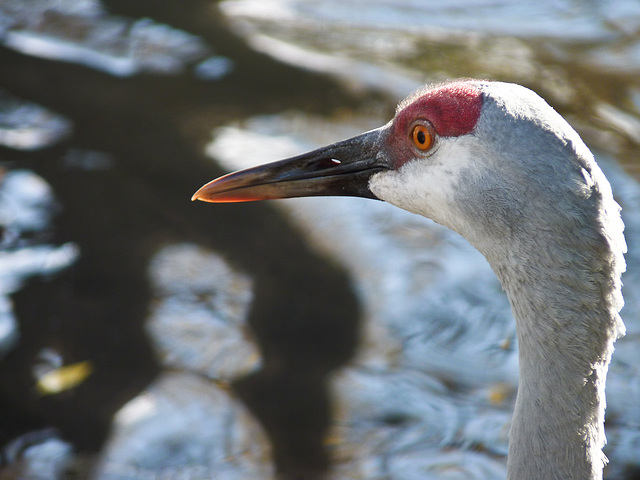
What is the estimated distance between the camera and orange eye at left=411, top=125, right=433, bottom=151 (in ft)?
6.95

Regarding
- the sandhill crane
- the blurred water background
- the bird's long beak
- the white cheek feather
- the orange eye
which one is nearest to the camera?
the sandhill crane

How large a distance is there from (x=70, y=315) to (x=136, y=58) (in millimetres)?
2973

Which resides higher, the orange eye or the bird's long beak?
the orange eye

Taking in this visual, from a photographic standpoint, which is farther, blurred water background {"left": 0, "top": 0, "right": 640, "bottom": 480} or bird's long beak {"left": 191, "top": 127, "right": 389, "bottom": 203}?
blurred water background {"left": 0, "top": 0, "right": 640, "bottom": 480}

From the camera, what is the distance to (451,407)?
3523 mm

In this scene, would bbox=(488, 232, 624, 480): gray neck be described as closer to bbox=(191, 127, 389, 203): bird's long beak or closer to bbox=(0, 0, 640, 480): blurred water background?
bbox=(191, 127, 389, 203): bird's long beak

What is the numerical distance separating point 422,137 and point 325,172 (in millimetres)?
390

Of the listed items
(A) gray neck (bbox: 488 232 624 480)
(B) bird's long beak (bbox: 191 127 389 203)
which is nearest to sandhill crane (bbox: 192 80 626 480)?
(A) gray neck (bbox: 488 232 624 480)

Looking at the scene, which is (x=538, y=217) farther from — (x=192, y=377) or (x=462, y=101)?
(x=192, y=377)

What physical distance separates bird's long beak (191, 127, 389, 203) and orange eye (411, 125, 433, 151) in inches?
7.4

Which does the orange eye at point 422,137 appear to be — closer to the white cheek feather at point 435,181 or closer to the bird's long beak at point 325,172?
the white cheek feather at point 435,181

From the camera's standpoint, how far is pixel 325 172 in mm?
2395

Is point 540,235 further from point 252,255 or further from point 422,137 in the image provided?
point 252,255

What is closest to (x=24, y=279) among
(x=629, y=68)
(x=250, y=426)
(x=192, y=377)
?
(x=192, y=377)
